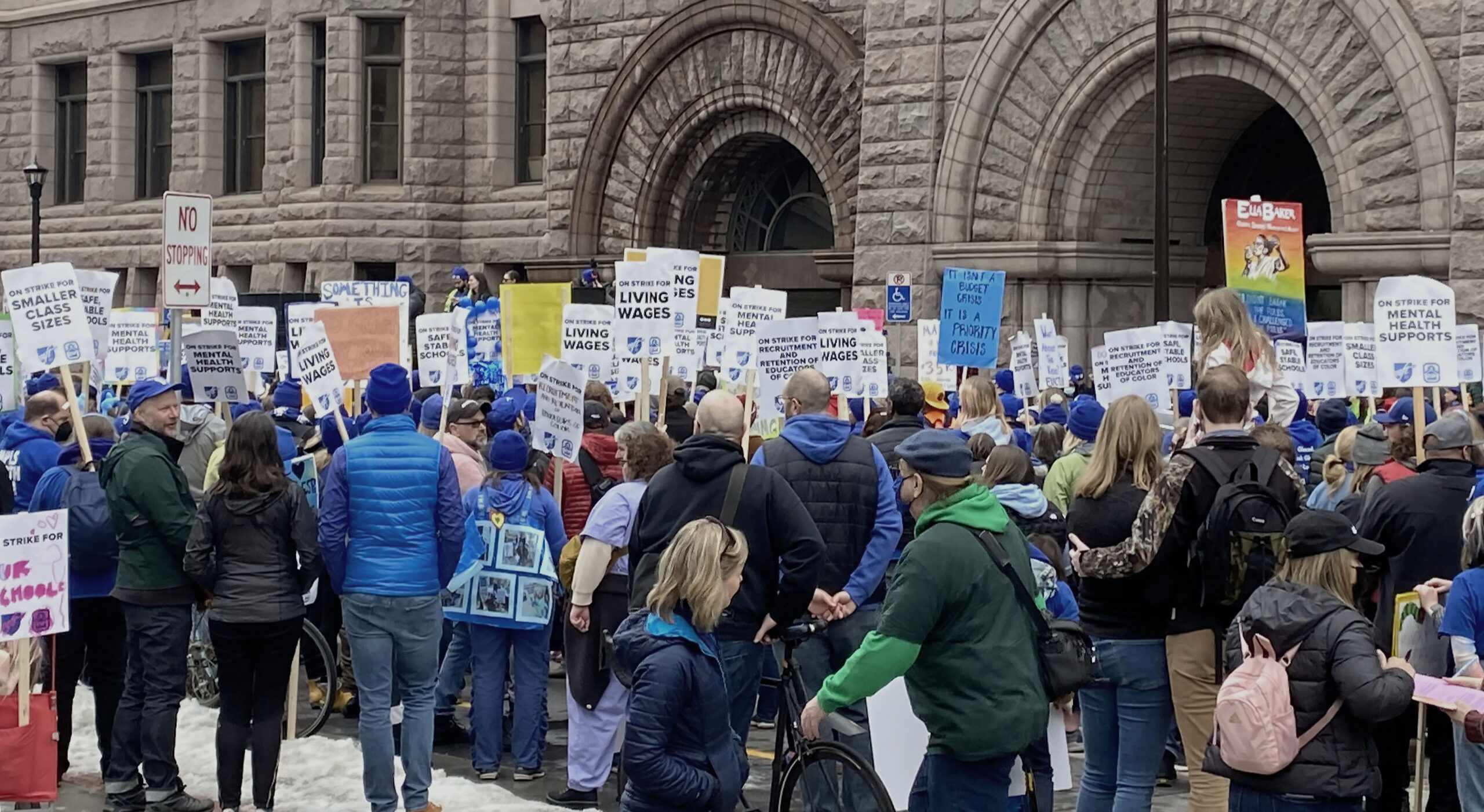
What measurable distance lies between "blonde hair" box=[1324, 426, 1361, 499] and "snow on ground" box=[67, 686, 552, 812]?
4220mm

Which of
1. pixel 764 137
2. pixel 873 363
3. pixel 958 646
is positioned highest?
pixel 764 137

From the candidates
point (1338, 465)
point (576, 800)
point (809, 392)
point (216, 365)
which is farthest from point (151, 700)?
point (1338, 465)

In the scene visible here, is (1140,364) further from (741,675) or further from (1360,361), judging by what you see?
(741,675)

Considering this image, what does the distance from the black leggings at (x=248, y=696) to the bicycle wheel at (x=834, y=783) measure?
7.86 feet

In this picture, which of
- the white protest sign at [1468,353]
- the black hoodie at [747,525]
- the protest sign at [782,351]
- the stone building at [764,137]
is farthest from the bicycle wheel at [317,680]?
the stone building at [764,137]

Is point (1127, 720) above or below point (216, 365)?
below

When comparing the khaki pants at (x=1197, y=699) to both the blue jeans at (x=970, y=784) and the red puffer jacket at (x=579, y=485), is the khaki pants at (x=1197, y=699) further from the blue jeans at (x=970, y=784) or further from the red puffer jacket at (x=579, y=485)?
the red puffer jacket at (x=579, y=485)

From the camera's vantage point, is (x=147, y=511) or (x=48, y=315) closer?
(x=147, y=511)

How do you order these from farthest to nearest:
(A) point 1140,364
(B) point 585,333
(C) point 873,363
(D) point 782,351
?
(C) point 873,363
(B) point 585,333
(A) point 1140,364
(D) point 782,351

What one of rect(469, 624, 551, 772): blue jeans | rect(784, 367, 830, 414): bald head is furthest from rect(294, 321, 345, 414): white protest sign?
rect(784, 367, 830, 414): bald head

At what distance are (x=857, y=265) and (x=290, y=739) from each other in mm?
13964

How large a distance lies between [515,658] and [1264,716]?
498 centimetres

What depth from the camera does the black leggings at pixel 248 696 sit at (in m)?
8.78

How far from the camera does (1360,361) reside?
46.5 feet
